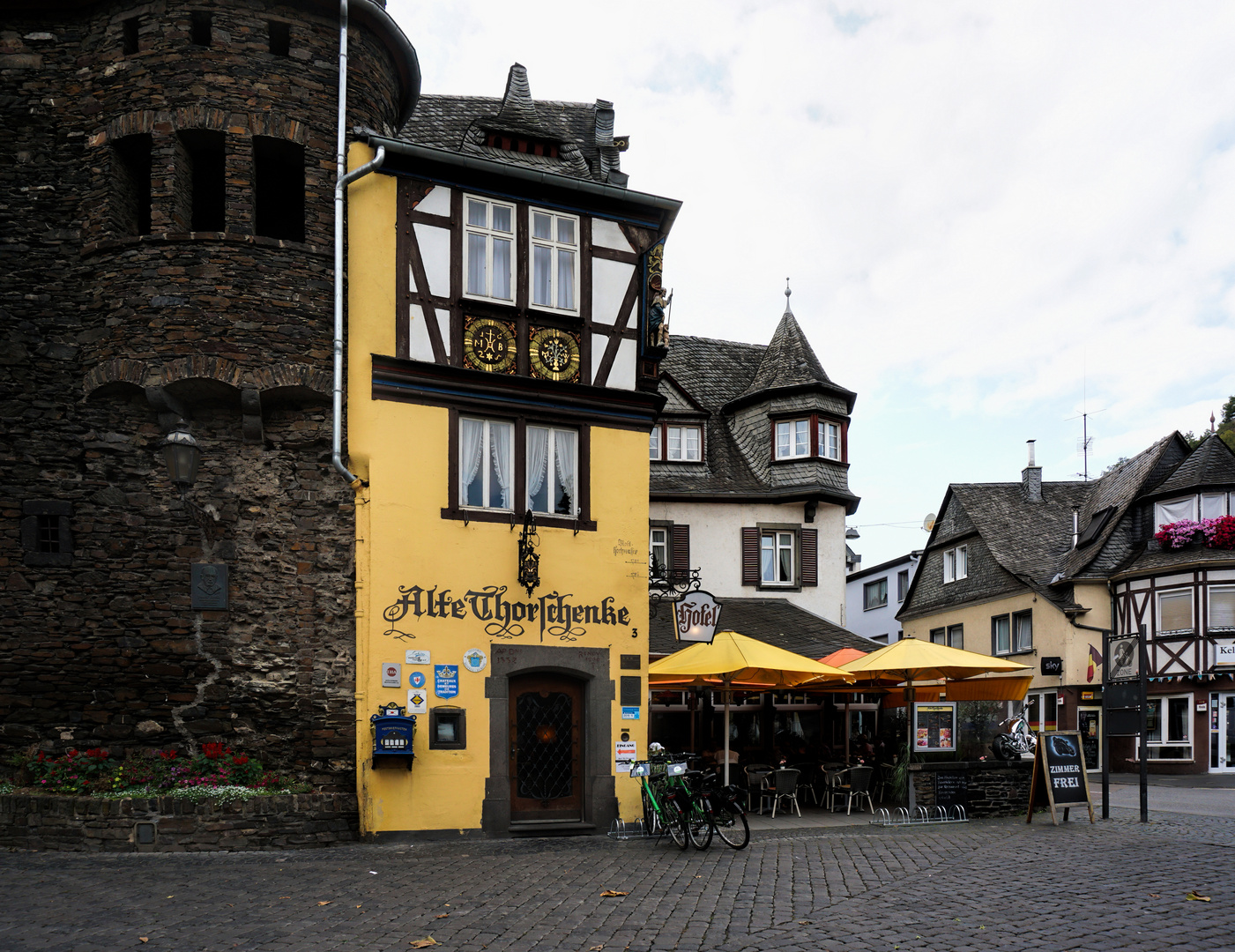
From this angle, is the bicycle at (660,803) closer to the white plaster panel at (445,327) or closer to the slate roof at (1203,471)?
the white plaster panel at (445,327)

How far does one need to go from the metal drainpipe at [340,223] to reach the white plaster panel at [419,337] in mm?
1018

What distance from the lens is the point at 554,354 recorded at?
51.8 ft

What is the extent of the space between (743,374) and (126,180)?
18.6 meters

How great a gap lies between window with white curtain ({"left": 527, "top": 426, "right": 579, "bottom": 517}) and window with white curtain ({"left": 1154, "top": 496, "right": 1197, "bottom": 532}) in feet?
78.3

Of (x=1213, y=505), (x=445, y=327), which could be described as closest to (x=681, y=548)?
(x=445, y=327)

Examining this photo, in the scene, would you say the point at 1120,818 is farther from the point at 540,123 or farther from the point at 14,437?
the point at 14,437

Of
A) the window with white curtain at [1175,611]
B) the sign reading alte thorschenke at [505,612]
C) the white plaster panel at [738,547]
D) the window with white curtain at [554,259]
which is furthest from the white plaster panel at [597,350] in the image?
the window with white curtain at [1175,611]

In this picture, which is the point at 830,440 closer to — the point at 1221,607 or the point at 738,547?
the point at 738,547

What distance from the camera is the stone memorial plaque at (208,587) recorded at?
13750 millimetres

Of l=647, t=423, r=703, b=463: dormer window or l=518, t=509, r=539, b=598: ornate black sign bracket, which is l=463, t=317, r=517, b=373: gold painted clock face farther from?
A: l=647, t=423, r=703, b=463: dormer window

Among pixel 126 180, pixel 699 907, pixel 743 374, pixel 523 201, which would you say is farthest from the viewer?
pixel 743 374

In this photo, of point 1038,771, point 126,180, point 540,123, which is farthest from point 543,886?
point 540,123

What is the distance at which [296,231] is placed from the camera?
1605cm

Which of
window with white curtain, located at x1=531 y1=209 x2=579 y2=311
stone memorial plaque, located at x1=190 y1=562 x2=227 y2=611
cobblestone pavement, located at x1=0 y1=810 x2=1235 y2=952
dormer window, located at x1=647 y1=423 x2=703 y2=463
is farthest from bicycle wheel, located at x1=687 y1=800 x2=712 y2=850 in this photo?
dormer window, located at x1=647 y1=423 x2=703 y2=463
